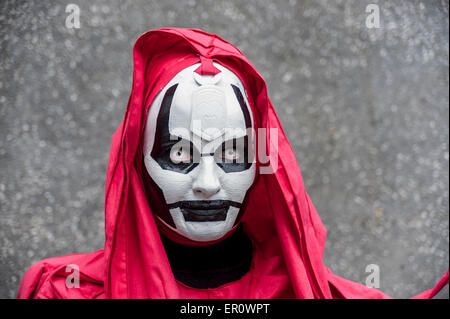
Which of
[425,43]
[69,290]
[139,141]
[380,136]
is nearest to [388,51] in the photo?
[425,43]

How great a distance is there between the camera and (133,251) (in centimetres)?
115

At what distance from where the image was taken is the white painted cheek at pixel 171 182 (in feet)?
3.59

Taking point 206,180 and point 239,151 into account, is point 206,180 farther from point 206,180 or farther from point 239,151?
point 239,151

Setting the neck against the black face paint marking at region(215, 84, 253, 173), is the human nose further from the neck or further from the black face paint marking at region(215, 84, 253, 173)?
the neck

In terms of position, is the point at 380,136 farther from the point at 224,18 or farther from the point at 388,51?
the point at 224,18

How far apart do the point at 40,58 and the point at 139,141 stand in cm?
79

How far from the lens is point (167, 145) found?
43.6 inches

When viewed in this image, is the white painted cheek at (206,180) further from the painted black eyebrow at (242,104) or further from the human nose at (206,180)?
the painted black eyebrow at (242,104)

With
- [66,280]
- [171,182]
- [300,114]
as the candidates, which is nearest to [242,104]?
[171,182]

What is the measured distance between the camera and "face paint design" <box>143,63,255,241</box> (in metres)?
1.09

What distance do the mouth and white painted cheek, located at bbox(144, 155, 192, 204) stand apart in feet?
0.06

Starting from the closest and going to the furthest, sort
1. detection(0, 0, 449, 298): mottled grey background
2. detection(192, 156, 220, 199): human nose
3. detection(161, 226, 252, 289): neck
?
detection(192, 156, 220, 199): human nose
detection(161, 226, 252, 289): neck
detection(0, 0, 449, 298): mottled grey background

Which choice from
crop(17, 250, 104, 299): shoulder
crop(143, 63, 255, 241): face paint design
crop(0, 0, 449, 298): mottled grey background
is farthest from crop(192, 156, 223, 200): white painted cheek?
crop(0, 0, 449, 298): mottled grey background

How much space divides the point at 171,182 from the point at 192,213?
3.1 inches
